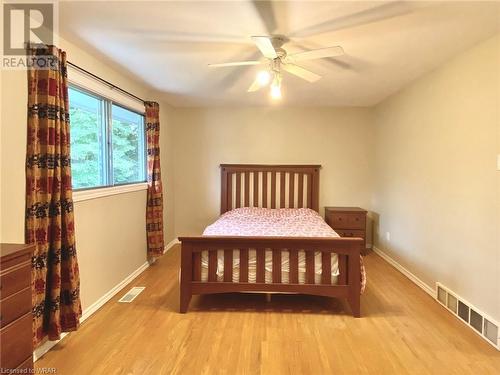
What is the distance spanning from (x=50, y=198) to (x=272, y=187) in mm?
3293

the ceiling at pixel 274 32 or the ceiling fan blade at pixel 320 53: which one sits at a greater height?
the ceiling at pixel 274 32

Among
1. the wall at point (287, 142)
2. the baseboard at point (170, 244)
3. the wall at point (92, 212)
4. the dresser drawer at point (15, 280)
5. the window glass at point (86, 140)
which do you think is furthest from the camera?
the wall at point (287, 142)

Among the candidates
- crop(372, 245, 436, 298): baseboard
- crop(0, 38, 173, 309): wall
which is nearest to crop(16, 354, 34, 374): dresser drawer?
crop(0, 38, 173, 309): wall

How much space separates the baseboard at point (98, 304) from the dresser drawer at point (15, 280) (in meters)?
0.96

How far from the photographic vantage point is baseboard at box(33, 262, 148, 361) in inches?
82.8

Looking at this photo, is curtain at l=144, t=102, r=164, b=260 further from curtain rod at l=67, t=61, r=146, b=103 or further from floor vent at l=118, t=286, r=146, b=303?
floor vent at l=118, t=286, r=146, b=303

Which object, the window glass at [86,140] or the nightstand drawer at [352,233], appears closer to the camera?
the window glass at [86,140]

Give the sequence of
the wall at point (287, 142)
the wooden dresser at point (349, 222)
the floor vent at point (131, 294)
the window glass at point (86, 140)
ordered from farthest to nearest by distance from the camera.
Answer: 1. the wall at point (287, 142)
2. the wooden dresser at point (349, 222)
3. the floor vent at point (131, 294)
4. the window glass at point (86, 140)

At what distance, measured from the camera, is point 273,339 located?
7.59ft

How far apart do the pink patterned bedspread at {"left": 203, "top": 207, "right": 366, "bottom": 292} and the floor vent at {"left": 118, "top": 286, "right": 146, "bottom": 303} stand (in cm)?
89

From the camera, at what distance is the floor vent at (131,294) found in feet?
9.87

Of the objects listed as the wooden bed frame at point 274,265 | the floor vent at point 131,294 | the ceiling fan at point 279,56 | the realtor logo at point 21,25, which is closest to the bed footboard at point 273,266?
the wooden bed frame at point 274,265

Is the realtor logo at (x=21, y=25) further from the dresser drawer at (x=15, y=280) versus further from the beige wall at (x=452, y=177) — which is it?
the beige wall at (x=452, y=177)

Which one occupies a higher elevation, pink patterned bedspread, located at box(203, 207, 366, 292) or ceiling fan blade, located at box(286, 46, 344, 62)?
ceiling fan blade, located at box(286, 46, 344, 62)
